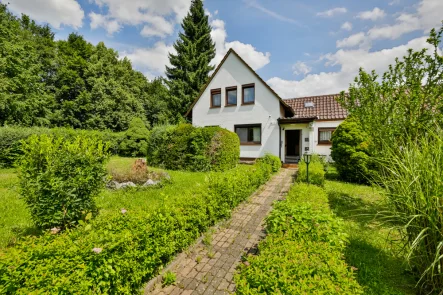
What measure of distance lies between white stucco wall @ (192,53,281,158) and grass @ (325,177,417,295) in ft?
28.0

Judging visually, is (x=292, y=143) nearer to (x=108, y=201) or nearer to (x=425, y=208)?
(x=108, y=201)

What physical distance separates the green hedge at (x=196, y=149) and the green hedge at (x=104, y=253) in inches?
260

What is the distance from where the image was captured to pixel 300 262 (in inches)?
91.2

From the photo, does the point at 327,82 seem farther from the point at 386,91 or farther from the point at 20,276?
the point at 20,276

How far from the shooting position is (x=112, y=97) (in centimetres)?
2747

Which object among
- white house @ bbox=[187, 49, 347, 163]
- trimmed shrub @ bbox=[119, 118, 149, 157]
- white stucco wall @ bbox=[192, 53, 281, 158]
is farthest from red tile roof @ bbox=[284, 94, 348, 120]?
trimmed shrub @ bbox=[119, 118, 149, 157]

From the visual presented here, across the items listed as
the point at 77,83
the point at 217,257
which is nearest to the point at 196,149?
the point at 217,257

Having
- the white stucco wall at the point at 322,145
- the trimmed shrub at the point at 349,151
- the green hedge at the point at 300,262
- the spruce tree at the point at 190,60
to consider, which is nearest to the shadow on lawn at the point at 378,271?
the green hedge at the point at 300,262

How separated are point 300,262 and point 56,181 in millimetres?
4134

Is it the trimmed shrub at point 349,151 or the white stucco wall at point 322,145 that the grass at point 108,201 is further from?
the white stucco wall at point 322,145

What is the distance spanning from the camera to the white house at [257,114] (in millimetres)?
14664

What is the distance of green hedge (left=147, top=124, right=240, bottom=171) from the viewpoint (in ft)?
36.1

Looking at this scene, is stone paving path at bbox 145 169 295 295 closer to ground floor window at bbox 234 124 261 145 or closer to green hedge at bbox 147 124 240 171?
green hedge at bbox 147 124 240 171

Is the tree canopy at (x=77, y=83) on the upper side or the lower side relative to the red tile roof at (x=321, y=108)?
upper
